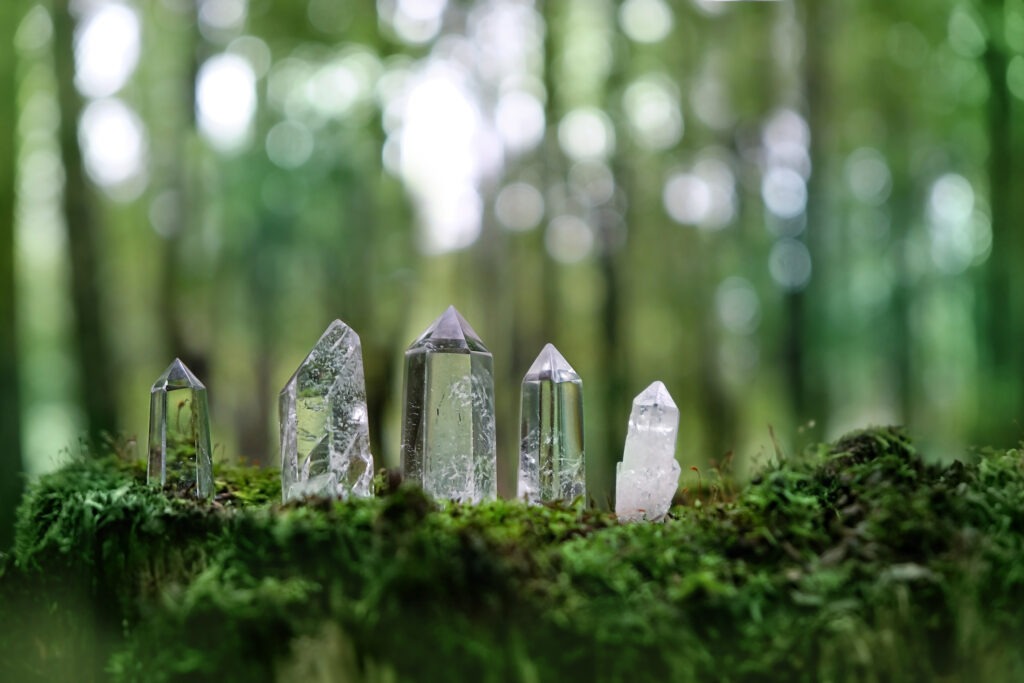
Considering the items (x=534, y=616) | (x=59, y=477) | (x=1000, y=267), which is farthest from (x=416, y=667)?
(x=1000, y=267)

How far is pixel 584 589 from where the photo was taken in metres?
1.58

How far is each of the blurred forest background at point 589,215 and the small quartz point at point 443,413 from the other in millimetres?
5370

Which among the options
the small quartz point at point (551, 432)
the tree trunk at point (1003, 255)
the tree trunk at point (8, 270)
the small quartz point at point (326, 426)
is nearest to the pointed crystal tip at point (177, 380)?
the small quartz point at point (326, 426)

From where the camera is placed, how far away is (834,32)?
844 centimetres

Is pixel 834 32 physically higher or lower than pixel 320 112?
higher

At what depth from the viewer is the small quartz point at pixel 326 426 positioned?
2.05 m

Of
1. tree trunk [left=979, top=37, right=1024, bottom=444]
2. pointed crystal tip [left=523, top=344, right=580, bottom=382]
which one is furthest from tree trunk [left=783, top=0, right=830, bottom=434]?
pointed crystal tip [left=523, top=344, right=580, bottom=382]

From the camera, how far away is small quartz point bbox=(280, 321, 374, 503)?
205 cm

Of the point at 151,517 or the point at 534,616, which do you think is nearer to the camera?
the point at 534,616

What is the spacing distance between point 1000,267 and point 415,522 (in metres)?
7.49

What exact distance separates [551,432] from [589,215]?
675cm

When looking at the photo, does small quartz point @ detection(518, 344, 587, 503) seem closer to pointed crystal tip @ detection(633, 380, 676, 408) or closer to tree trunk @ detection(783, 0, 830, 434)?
pointed crystal tip @ detection(633, 380, 676, 408)

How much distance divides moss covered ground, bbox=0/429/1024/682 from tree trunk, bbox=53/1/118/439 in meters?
5.36

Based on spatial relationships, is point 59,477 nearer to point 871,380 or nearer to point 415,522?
point 415,522
